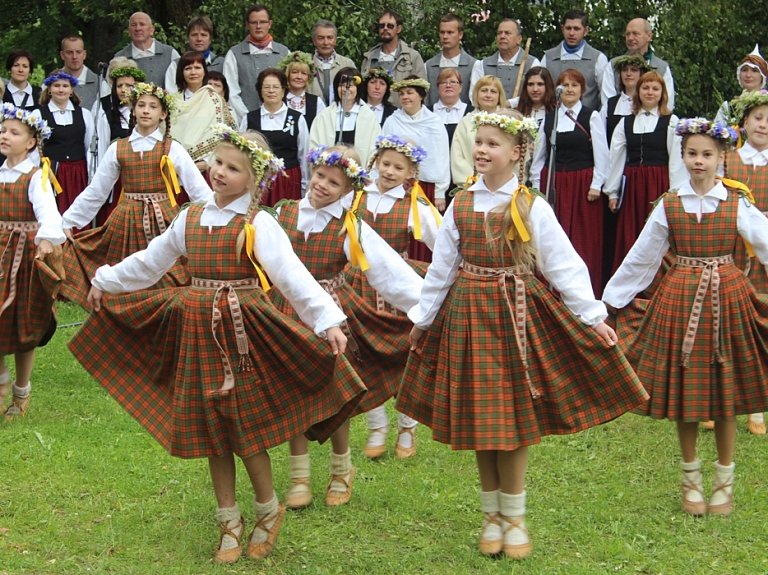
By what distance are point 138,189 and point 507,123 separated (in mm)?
3242

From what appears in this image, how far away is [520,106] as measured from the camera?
8.62 m

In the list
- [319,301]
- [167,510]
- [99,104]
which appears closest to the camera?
[319,301]

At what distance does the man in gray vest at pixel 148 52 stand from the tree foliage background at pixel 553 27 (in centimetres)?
113

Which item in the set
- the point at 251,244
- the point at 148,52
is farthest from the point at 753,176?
the point at 148,52

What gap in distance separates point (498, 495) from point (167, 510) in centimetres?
160

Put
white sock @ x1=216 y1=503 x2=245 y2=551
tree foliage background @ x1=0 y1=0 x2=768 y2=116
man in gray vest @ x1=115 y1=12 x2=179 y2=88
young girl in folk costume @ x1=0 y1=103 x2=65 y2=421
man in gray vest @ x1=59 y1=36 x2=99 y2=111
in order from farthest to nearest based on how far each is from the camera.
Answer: tree foliage background @ x1=0 y1=0 x2=768 y2=116 → man in gray vest @ x1=59 y1=36 x2=99 y2=111 → man in gray vest @ x1=115 y1=12 x2=179 y2=88 → young girl in folk costume @ x1=0 y1=103 x2=65 y2=421 → white sock @ x1=216 y1=503 x2=245 y2=551

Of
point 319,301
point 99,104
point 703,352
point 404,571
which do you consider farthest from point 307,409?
point 99,104

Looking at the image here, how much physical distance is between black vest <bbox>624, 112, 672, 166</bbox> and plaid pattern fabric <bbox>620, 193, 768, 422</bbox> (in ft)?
11.6

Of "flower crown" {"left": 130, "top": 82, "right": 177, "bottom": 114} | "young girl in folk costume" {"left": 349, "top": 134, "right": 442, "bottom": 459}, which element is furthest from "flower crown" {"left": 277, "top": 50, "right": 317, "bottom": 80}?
"young girl in folk costume" {"left": 349, "top": 134, "right": 442, "bottom": 459}

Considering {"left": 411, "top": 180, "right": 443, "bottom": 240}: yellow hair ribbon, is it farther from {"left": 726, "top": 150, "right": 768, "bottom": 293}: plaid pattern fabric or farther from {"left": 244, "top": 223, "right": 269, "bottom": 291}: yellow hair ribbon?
{"left": 726, "top": 150, "right": 768, "bottom": 293}: plaid pattern fabric

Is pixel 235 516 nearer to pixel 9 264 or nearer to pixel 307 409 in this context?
pixel 307 409

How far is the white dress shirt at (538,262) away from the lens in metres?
4.31

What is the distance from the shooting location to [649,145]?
8375 mm

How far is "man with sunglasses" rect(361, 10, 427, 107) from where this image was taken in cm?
941
